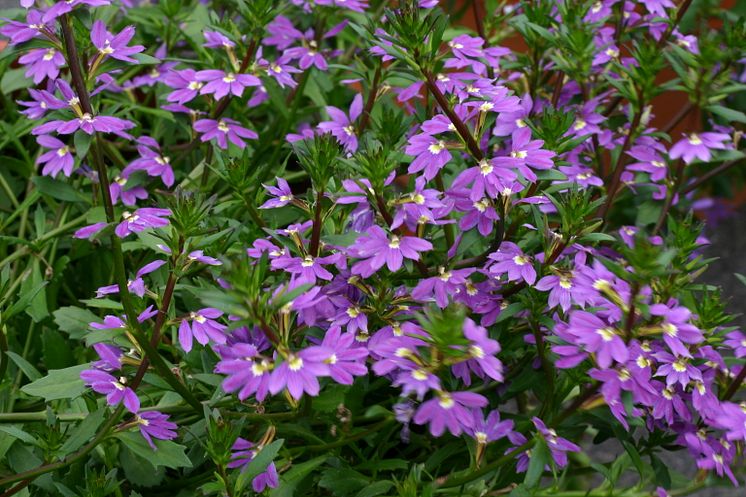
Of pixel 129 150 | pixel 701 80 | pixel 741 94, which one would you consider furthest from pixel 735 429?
pixel 741 94

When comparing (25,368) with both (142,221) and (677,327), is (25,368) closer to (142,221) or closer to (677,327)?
(142,221)

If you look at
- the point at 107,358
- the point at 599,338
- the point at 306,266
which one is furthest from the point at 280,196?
the point at 599,338

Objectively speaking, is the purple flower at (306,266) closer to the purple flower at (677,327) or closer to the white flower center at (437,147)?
the white flower center at (437,147)

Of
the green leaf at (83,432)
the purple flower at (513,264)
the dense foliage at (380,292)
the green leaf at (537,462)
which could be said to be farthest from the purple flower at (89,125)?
the green leaf at (537,462)

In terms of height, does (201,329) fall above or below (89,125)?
below

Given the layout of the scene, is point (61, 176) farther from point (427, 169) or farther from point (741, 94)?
point (741, 94)
